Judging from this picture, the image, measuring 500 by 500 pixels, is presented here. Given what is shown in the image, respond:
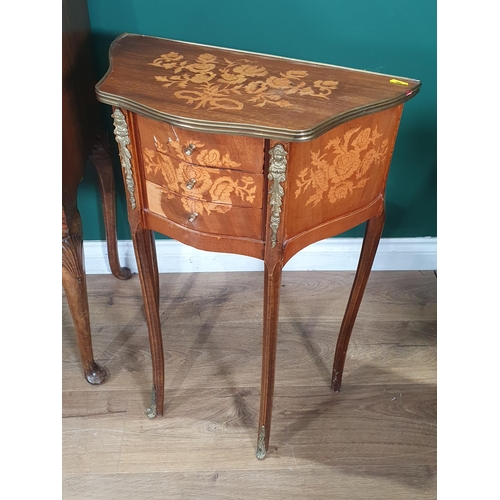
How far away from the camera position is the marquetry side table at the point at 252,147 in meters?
0.96

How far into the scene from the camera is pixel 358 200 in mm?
1143

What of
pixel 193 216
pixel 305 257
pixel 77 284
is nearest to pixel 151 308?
pixel 77 284

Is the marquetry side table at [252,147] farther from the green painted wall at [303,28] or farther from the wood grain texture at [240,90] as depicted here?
the green painted wall at [303,28]

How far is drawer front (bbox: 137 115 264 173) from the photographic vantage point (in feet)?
3.16

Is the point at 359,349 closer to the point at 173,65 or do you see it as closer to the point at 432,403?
the point at 432,403

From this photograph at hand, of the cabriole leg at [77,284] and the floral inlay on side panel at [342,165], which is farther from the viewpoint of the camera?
the cabriole leg at [77,284]

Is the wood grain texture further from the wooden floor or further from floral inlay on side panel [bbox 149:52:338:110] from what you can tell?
the wooden floor

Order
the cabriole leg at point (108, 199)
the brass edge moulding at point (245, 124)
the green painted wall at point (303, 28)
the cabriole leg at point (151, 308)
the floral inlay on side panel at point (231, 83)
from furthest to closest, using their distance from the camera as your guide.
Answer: the cabriole leg at point (108, 199)
the green painted wall at point (303, 28)
the cabriole leg at point (151, 308)
the floral inlay on side panel at point (231, 83)
the brass edge moulding at point (245, 124)

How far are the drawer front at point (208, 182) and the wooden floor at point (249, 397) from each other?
0.63 m

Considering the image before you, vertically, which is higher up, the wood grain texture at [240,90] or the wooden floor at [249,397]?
the wood grain texture at [240,90]

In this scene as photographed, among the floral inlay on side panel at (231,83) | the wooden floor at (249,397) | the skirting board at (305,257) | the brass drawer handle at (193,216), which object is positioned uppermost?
the floral inlay on side panel at (231,83)

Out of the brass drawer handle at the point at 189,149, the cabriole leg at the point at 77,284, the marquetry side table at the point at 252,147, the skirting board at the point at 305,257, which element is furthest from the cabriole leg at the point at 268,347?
the skirting board at the point at 305,257

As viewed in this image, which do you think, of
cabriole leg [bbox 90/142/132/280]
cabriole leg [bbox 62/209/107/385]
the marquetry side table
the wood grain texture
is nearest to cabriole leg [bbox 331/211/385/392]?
the marquetry side table

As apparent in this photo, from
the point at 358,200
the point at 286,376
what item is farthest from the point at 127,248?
the point at 358,200
